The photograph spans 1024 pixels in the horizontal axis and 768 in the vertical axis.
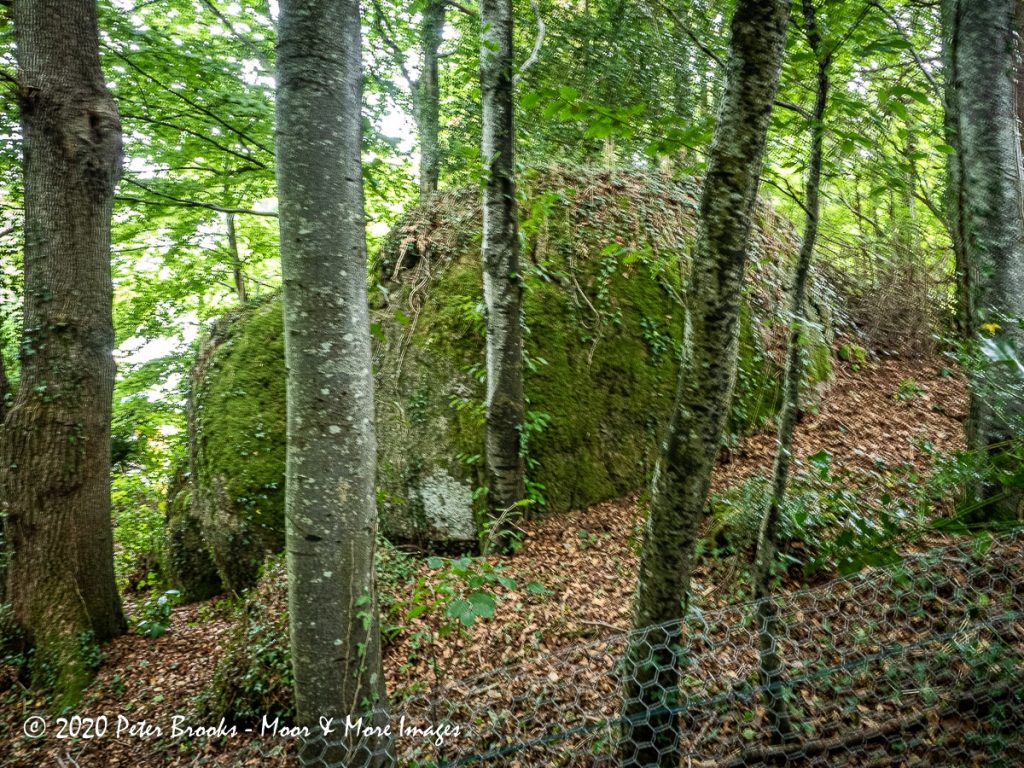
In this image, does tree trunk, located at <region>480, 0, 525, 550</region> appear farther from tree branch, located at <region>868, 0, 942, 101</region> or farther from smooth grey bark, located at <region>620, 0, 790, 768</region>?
tree branch, located at <region>868, 0, 942, 101</region>

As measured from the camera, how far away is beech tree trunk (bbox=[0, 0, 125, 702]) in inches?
168

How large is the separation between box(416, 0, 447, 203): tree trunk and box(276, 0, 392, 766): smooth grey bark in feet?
17.2

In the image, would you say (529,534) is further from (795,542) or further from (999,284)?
(999,284)

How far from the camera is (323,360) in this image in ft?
7.34

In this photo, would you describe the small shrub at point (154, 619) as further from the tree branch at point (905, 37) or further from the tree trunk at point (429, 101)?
the tree branch at point (905, 37)

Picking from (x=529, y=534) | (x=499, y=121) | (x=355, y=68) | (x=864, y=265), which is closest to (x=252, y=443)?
(x=529, y=534)

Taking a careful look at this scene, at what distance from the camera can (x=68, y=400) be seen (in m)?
4.46

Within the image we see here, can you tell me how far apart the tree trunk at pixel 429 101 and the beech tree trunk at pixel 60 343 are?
3814mm

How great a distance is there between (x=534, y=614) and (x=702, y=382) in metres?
2.63

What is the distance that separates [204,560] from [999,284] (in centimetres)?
773

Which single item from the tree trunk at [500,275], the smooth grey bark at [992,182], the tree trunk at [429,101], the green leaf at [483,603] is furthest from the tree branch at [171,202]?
the smooth grey bark at [992,182]

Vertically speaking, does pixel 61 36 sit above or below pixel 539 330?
above

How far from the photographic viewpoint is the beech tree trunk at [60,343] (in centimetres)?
426

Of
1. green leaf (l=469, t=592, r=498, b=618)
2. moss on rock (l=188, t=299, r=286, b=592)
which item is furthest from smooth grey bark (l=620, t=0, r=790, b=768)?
moss on rock (l=188, t=299, r=286, b=592)
